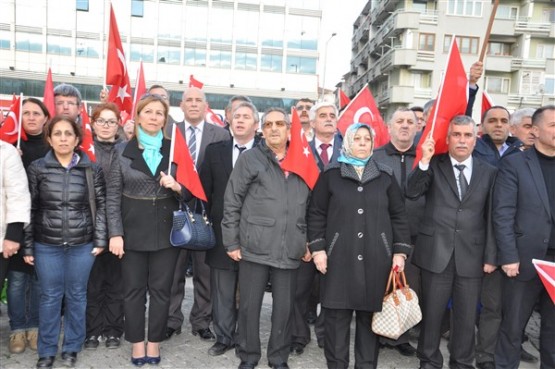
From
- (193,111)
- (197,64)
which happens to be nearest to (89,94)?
(197,64)

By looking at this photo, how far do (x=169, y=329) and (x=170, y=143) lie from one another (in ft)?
6.75

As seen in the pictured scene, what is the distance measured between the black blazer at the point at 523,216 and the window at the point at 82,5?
4650 centimetres

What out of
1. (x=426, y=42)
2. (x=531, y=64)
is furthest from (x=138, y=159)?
(x=531, y=64)

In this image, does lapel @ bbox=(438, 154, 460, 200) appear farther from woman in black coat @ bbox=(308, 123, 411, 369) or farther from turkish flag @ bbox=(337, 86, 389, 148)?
turkish flag @ bbox=(337, 86, 389, 148)

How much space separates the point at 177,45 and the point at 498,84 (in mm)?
29456

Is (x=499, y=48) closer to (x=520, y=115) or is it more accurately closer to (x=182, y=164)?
(x=520, y=115)

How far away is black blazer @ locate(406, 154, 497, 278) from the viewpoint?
13.6ft

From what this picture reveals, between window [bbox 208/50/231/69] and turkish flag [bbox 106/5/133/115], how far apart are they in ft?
130

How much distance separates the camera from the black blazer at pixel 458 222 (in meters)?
4.15

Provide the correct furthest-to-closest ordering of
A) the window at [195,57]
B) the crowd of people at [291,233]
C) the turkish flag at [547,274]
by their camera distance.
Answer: the window at [195,57] < the crowd of people at [291,233] < the turkish flag at [547,274]

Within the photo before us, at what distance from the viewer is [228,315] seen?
469 cm

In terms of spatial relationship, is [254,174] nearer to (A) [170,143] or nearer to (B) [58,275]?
(A) [170,143]

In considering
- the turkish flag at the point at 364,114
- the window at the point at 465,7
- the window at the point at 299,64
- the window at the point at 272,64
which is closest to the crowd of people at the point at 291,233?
the turkish flag at the point at 364,114

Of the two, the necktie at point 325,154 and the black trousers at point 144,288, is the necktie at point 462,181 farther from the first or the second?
the black trousers at point 144,288
